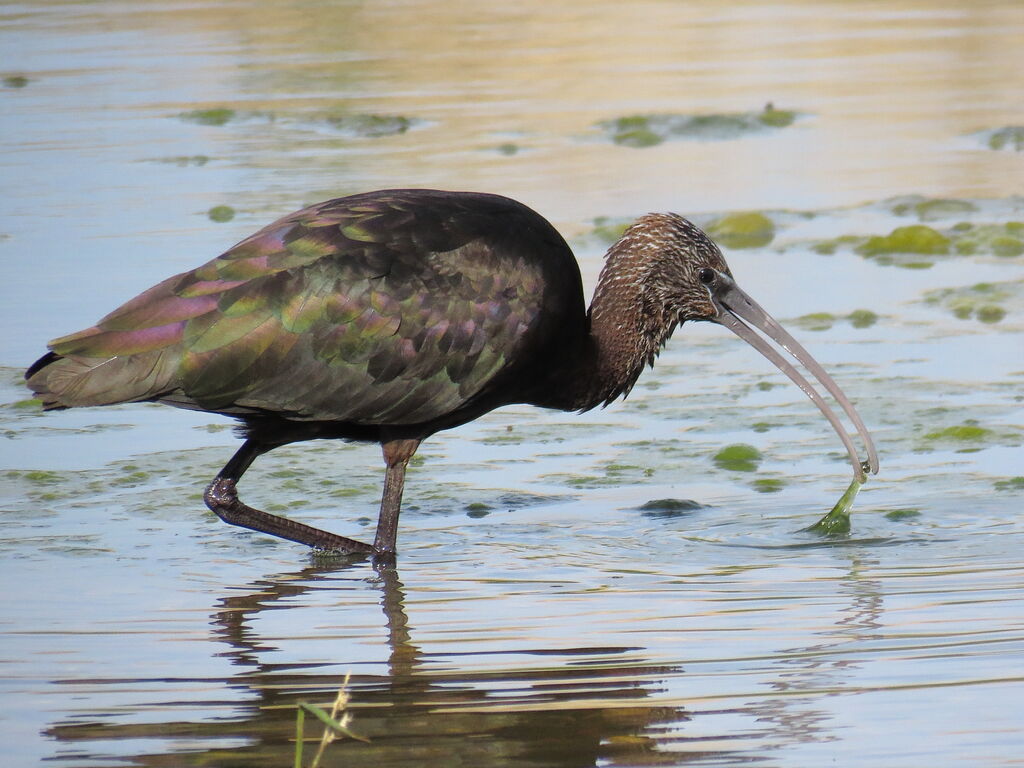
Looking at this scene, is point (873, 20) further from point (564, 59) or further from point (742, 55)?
point (564, 59)

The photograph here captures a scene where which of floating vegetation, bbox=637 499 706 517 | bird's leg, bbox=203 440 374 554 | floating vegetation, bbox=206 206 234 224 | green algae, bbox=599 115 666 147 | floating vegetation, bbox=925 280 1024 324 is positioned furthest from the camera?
green algae, bbox=599 115 666 147

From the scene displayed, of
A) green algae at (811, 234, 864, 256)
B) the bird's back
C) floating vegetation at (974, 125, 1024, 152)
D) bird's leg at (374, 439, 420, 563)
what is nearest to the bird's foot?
bird's leg at (374, 439, 420, 563)

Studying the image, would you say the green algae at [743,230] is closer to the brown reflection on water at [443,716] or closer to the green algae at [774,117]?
the green algae at [774,117]

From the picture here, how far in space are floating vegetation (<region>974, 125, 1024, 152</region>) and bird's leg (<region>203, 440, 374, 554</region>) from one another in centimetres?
796

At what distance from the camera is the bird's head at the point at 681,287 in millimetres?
7055

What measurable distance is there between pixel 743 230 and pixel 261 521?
16.6 feet

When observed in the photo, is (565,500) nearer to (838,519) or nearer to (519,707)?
(838,519)

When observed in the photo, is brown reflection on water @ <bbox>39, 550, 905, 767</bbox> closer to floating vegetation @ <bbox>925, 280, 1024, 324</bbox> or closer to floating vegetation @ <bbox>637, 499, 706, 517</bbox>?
floating vegetation @ <bbox>637, 499, 706, 517</bbox>

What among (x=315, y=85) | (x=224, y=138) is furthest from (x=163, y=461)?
(x=315, y=85)

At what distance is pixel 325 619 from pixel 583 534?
1.13 meters

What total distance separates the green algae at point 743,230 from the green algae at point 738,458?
11.2 ft

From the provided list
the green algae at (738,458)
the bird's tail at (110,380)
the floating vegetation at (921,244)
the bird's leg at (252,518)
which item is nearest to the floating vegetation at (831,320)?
the floating vegetation at (921,244)

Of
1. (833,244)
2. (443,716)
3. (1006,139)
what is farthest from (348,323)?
(1006,139)

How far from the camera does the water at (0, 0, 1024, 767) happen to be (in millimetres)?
4898
